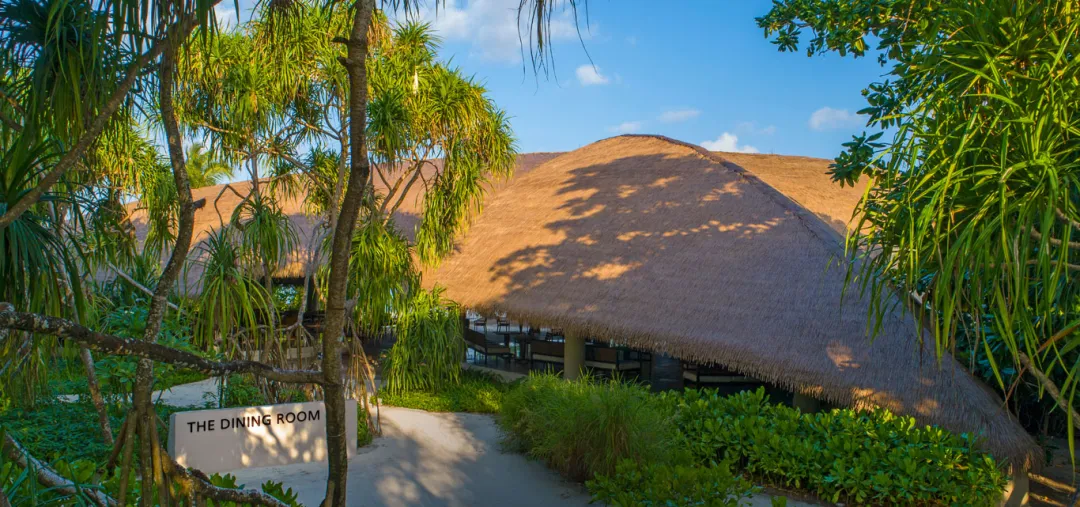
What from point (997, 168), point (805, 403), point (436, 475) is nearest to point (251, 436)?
point (436, 475)

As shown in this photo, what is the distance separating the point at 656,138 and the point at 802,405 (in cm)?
682

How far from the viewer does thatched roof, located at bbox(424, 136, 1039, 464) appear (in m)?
7.46

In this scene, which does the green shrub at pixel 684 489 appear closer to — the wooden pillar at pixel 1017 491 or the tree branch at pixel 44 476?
the wooden pillar at pixel 1017 491

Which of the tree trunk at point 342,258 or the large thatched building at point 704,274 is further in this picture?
the large thatched building at point 704,274

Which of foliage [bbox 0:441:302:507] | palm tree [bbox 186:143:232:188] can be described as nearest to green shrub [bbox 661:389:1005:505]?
foliage [bbox 0:441:302:507]

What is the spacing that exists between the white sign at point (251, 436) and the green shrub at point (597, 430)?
288 centimetres

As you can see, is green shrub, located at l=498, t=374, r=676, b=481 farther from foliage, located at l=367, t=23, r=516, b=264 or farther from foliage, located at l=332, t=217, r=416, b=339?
foliage, located at l=367, t=23, r=516, b=264

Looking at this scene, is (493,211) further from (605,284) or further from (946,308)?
(946,308)

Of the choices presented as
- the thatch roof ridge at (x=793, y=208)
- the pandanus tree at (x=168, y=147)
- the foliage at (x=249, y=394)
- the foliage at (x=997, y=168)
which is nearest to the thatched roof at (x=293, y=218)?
the foliage at (x=249, y=394)

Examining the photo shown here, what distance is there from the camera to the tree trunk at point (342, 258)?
229 cm

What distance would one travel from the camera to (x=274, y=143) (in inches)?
339

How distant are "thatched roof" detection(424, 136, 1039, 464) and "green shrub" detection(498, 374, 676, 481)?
177cm

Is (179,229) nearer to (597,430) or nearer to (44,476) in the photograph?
(44,476)

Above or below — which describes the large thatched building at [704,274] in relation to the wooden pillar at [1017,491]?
above
